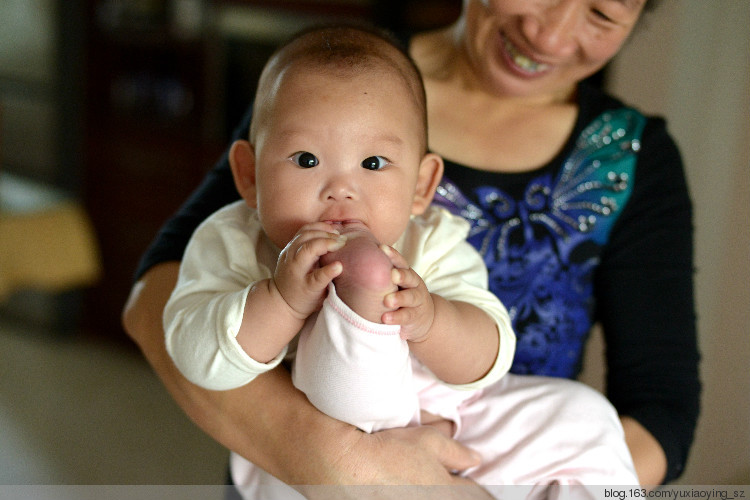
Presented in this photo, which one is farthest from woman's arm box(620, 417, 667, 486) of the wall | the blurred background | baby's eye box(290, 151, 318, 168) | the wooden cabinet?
the wooden cabinet

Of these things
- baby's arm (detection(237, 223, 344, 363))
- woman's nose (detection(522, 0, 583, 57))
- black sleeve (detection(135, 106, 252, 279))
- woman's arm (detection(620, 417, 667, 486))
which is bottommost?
woman's arm (detection(620, 417, 667, 486))

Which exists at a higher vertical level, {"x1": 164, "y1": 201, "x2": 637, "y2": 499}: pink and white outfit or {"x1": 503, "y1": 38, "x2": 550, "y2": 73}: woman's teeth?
{"x1": 503, "y1": 38, "x2": 550, "y2": 73}: woman's teeth

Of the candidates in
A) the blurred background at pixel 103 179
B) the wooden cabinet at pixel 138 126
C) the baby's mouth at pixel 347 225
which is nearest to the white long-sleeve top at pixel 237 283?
the baby's mouth at pixel 347 225

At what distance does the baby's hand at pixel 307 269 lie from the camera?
736 mm

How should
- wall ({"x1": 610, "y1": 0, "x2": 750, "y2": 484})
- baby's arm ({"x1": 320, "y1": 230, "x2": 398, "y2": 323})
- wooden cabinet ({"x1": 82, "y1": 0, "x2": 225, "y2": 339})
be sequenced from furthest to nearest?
wooden cabinet ({"x1": 82, "y1": 0, "x2": 225, "y2": 339}) → wall ({"x1": 610, "y1": 0, "x2": 750, "y2": 484}) → baby's arm ({"x1": 320, "y1": 230, "x2": 398, "y2": 323})

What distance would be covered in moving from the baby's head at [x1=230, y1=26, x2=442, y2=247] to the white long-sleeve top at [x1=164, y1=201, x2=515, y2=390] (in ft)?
0.21

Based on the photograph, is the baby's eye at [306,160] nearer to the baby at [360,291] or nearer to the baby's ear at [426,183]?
the baby at [360,291]

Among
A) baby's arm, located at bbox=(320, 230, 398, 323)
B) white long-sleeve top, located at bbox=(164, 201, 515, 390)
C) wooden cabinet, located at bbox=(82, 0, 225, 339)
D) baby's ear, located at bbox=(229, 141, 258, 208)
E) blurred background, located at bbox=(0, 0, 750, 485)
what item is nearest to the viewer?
A: baby's arm, located at bbox=(320, 230, 398, 323)

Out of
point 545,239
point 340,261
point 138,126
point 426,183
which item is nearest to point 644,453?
point 545,239

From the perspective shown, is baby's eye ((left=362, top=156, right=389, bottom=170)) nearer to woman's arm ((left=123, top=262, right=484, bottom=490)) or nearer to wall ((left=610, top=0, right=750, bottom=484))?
woman's arm ((left=123, top=262, right=484, bottom=490))

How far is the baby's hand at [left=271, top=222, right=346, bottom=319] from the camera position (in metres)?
0.74

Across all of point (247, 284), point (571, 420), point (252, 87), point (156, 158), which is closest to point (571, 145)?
point (571, 420)

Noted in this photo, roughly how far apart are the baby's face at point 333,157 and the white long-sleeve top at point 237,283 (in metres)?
0.07

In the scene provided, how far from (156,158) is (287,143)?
294 cm
